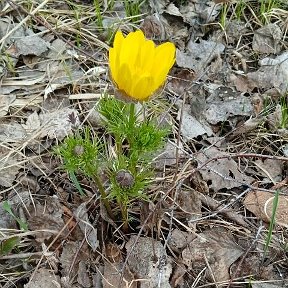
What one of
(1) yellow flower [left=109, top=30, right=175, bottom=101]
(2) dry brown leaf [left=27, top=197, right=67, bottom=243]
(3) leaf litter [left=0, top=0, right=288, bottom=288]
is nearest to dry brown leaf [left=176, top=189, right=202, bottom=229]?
(3) leaf litter [left=0, top=0, right=288, bottom=288]

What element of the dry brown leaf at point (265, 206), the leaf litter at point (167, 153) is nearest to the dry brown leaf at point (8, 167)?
the leaf litter at point (167, 153)

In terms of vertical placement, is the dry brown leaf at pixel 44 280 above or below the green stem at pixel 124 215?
below

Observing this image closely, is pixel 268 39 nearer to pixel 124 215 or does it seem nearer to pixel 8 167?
pixel 124 215

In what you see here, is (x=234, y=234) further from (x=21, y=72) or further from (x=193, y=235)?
(x=21, y=72)

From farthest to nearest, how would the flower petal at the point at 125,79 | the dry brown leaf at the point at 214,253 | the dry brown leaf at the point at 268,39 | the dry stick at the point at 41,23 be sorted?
the dry brown leaf at the point at 268,39 → the dry stick at the point at 41,23 → the dry brown leaf at the point at 214,253 → the flower petal at the point at 125,79

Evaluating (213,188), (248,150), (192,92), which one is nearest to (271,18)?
(192,92)

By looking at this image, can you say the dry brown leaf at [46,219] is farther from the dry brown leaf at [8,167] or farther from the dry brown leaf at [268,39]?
the dry brown leaf at [268,39]

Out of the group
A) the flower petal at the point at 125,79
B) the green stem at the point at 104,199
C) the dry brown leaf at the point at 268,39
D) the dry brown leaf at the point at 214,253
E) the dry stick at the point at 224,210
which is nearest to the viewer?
the flower petal at the point at 125,79
